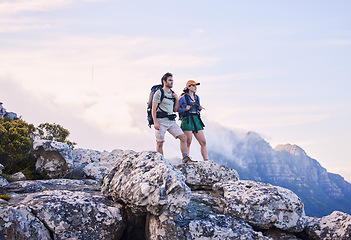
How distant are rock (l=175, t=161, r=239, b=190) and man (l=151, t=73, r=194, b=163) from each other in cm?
82

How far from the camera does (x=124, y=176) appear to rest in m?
9.70

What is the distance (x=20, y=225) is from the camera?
802 centimetres

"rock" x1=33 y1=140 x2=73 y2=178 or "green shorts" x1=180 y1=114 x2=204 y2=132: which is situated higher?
"green shorts" x1=180 y1=114 x2=204 y2=132

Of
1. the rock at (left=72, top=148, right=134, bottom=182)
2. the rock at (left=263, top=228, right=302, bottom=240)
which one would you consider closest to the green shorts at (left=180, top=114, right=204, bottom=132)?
the rock at (left=263, top=228, right=302, bottom=240)

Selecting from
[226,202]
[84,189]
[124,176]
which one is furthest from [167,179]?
[84,189]

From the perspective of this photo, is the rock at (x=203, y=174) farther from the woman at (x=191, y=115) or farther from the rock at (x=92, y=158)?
the rock at (x=92, y=158)

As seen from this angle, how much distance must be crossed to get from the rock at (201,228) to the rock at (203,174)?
2296mm

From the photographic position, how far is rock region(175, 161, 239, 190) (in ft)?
39.7

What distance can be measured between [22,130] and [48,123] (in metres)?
9.09

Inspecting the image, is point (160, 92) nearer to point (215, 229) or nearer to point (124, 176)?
point (124, 176)

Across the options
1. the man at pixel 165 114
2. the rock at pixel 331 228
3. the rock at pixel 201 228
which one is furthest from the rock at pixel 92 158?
the rock at pixel 331 228

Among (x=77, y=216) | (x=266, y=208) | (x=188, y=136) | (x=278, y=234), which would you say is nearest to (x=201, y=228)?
(x=266, y=208)

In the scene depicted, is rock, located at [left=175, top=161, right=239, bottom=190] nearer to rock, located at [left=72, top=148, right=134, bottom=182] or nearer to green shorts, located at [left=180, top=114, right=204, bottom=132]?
green shorts, located at [left=180, top=114, right=204, bottom=132]

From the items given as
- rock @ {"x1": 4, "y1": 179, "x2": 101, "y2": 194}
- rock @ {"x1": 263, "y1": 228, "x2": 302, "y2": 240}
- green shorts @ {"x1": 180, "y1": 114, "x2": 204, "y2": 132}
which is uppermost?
green shorts @ {"x1": 180, "y1": 114, "x2": 204, "y2": 132}
